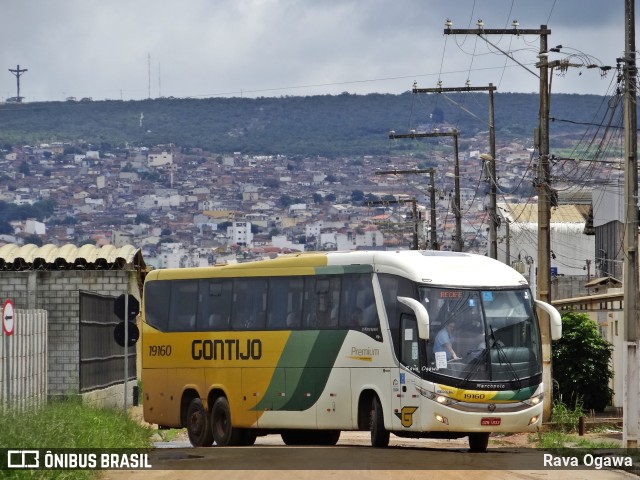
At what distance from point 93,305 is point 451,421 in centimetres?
1452

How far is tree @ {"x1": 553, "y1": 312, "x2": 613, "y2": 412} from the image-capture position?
40.4 metres

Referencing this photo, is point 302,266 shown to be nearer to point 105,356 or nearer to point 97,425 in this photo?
point 97,425

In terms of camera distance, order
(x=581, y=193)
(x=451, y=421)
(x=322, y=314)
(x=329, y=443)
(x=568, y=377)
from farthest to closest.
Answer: (x=581, y=193) < (x=568, y=377) < (x=329, y=443) < (x=322, y=314) < (x=451, y=421)

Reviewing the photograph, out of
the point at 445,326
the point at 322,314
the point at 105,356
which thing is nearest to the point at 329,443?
the point at 322,314

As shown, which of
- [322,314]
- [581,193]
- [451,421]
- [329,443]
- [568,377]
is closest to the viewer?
[451,421]

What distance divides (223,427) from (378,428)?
4.67 metres

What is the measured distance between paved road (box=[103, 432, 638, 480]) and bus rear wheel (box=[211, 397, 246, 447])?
110 inches

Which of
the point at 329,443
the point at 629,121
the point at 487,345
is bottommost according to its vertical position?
the point at 329,443

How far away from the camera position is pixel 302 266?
28.9 metres

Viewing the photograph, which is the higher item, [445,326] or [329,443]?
[445,326]

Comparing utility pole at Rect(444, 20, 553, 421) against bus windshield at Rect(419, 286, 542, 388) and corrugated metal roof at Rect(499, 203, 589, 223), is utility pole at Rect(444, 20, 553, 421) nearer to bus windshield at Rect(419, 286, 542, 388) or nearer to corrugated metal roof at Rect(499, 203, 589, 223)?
bus windshield at Rect(419, 286, 542, 388)

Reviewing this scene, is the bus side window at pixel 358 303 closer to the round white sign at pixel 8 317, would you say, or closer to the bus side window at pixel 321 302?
the bus side window at pixel 321 302

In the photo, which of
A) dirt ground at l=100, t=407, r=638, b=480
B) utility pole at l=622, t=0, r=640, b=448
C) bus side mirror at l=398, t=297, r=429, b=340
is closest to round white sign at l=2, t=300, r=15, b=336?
dirt ground at l=100, t=407, r=638, b=480

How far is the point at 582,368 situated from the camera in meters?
40.5
